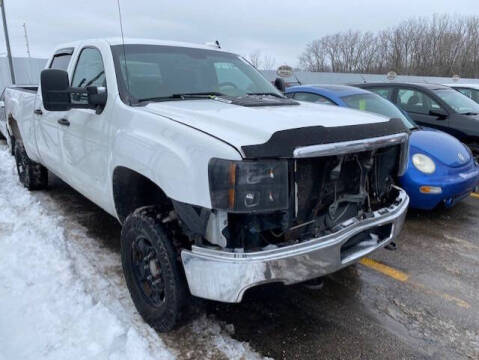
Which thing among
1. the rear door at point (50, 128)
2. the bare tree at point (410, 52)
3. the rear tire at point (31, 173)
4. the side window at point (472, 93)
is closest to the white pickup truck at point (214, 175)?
the rear door at point (50, 128)

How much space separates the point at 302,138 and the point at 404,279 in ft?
6.63

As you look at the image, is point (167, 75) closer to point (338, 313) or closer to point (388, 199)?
point (388, 199)

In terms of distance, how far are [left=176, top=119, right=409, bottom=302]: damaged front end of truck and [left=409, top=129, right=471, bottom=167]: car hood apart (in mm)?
2409

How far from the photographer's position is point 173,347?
2.48 m

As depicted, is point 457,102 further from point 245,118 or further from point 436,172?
point 245,118

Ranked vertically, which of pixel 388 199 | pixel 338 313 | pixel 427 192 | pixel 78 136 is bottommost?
pixel 338 313

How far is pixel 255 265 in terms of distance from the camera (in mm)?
2049

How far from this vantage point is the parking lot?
256cm

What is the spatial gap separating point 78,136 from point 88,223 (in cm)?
140

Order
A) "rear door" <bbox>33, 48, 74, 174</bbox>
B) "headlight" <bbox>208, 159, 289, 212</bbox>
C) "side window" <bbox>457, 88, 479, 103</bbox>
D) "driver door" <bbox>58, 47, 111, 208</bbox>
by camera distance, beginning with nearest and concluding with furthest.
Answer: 1. "headlight" <bbox>208, 159, 289, 212</bbox>
2. "driver door" <bbox>58, 47, 111, 208</bbox>
3. "rear door" <bbox>33, 48, 74, 174</bbox>
4. "side window" <bbox>457, 88, 479, 103</bbox>

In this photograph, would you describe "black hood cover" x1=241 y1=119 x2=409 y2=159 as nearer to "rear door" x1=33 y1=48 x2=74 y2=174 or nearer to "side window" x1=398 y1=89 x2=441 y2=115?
"rear door" x1=33 y1=48 x2=74 y2=174

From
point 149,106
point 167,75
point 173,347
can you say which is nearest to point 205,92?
point 167,75

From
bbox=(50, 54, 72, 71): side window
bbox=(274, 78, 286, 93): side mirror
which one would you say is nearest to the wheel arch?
bbox=(50, 54, 72, 71): side window

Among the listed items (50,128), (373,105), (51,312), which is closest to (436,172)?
(373,105)
